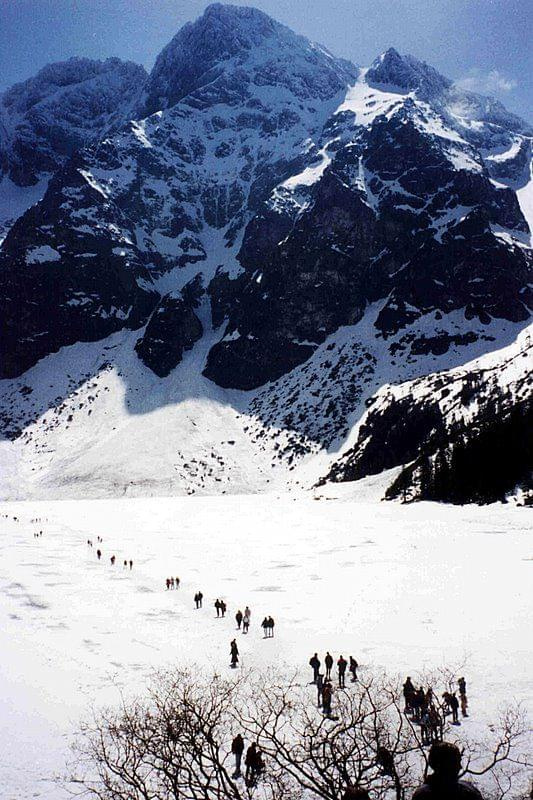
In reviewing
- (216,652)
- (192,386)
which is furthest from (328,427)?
(216,652)

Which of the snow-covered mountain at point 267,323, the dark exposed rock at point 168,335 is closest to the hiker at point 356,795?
the snow-covered mountain at point 267,323

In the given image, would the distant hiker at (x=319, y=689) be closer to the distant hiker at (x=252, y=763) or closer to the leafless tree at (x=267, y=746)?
the leafless tree at (x=267, y=746)

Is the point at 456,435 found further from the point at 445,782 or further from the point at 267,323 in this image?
the point at 267,323

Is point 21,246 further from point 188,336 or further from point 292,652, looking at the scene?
point 292,652

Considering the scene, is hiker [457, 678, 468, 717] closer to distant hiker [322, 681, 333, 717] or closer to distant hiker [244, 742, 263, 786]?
distant hiker [322, 681, 333, 717]

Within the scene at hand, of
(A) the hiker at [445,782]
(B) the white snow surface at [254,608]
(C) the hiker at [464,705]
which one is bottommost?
(B) the white snow surface at [254,608]
